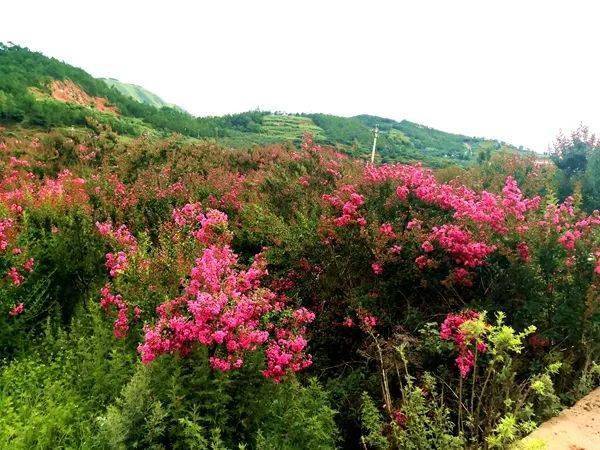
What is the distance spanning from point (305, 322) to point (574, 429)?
9.31 ft

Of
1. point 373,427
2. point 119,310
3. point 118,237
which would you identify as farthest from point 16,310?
point 373,427

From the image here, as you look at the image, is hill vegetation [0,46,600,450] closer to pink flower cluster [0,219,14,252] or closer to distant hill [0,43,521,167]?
pink flower cluster [0,219,14,252]

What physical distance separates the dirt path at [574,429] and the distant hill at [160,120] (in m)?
13.0

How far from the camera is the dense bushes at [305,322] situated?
3719 mm

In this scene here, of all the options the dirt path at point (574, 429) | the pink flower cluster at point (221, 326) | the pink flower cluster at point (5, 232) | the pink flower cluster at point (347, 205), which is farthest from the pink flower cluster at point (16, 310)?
the dirt path at point (574, 429)

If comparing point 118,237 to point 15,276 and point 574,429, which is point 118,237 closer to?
point 15,276

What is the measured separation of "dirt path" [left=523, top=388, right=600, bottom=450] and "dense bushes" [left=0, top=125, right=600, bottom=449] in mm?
172

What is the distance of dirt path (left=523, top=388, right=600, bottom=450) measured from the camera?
4.09m

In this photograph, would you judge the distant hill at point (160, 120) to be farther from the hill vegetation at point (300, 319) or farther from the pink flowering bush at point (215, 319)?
the pink flowering bush at point (215, 319)

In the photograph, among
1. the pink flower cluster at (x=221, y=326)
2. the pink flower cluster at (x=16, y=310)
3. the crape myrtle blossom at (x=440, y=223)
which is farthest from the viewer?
the crape myrtle blossom at (x=440, y=223)

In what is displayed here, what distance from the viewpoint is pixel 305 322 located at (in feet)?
15.8

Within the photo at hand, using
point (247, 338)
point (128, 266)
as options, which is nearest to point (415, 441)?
point (247, 338)

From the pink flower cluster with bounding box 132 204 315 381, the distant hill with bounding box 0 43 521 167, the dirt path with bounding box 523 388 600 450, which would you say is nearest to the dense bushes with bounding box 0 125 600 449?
the pink flower cluster with bounding box 132 204 315 381

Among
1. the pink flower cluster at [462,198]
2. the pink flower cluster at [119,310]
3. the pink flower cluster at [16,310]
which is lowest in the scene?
the pink flower cluster at [16,310]
